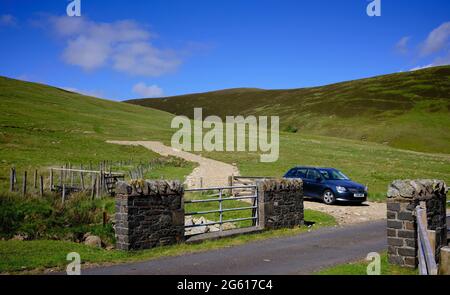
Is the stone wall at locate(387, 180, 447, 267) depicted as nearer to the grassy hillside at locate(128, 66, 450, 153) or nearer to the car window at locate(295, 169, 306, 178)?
the car window at locate(295, 169, 306, 178)

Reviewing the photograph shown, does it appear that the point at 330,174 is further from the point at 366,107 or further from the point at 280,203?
the point at 366,107

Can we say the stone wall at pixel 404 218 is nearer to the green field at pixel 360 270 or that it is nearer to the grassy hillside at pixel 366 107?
the green field at pixel 360 270

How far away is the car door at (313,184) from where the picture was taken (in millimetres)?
23816

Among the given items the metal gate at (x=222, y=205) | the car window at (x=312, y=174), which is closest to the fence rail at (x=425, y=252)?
the metal gate at (x=222, y=205)

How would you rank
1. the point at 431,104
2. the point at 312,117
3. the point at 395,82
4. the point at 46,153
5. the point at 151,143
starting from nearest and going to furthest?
the point at 46,153 → the point at 151,143 → the point at 431,104 → the point at 312,117 → the point at 395,82

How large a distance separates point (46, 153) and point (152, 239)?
31814 mm

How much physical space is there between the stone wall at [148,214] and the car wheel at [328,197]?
11.6 metres

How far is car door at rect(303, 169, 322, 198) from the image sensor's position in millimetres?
23816

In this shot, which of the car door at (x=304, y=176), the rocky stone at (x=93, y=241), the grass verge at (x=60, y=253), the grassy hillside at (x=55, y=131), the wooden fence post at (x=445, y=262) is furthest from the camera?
the grassy hillside at (x=55, y=131)

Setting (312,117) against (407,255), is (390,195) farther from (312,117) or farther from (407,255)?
(312,117)

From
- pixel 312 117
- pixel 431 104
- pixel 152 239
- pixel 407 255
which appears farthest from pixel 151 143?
pixel 431 104

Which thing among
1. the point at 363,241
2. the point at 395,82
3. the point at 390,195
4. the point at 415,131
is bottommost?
the point at 363,241

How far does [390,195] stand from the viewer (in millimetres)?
10578
